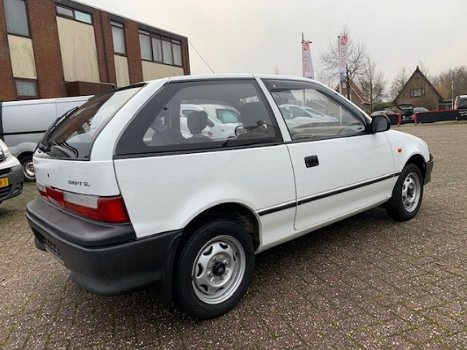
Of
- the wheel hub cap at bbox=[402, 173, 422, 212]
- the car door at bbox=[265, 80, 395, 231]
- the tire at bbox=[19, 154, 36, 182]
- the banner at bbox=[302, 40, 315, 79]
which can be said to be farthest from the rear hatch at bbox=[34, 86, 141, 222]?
the banner at bbox=[302, 40, 315, 79]

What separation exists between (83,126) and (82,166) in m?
0.51

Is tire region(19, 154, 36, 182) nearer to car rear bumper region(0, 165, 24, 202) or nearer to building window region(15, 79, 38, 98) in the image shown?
car rear bumper region(0, 165, 24, 202)

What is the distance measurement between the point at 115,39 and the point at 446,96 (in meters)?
60.3

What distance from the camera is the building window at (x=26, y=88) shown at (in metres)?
15.0

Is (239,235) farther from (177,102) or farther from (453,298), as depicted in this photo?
(453,298)

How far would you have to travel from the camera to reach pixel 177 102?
2.55 m

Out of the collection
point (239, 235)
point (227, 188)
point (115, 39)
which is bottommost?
point (239, 235)

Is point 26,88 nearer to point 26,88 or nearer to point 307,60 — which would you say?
point 26,88

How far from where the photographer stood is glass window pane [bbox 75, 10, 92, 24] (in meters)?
17.4

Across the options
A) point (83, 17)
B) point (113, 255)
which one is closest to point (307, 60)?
point (83, 17)

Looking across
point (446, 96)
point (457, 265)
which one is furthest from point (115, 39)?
point (446, 96)

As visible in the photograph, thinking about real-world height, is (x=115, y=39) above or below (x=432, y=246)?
above

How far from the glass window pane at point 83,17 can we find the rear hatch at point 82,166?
16958 millimetres

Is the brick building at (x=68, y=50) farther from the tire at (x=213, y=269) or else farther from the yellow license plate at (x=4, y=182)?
the tire at (x=213, y=269)
